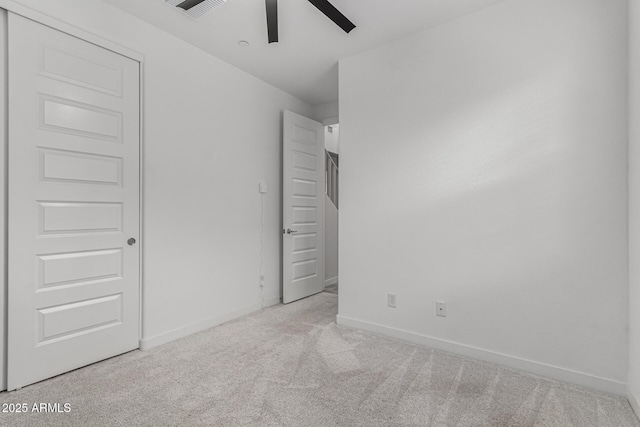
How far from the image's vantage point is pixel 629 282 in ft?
6.31

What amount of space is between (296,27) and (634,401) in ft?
10.8

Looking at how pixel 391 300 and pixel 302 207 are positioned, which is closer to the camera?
pixel 391 300

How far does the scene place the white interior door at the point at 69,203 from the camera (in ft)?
6.52

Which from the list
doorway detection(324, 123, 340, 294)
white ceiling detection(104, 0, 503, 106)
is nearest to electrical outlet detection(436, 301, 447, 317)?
doorway detection(324, 123, 340, 294)

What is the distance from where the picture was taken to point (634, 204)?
1830 mm

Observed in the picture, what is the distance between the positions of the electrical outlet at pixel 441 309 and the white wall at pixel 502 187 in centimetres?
4

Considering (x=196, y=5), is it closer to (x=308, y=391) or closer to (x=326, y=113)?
(x=326, y=113)

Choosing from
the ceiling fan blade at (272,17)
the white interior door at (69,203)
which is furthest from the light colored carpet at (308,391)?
the ceiling fan blade at (272,17)

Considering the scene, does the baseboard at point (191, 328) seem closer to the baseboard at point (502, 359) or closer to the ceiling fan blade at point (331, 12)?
the baseboard at point (502, 359)

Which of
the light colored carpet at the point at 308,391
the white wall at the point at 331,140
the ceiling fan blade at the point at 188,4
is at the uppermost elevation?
the ceiling fan blade at the point at 188,4

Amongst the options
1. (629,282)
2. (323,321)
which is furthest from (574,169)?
(323,321)

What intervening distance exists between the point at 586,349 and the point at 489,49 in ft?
6.95

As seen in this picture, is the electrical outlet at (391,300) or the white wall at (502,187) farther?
the electrical outlet at (391,300)

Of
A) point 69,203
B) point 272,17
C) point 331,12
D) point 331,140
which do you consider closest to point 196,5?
point 272,17
